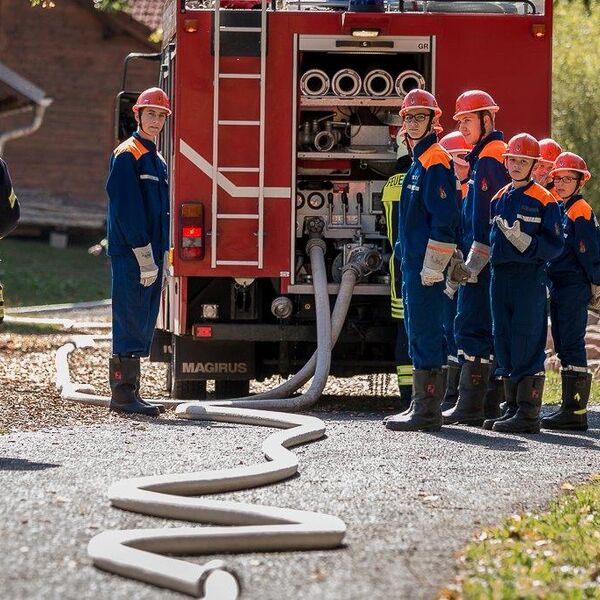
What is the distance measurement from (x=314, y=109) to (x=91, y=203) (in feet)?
77.4

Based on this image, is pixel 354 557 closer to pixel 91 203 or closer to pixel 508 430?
pixel 508 430

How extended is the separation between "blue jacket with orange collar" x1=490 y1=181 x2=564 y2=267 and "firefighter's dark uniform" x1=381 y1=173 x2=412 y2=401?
3.37 feet

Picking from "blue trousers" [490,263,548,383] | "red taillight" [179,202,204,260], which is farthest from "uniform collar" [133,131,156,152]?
"blue trousers" [490,263,548,383]

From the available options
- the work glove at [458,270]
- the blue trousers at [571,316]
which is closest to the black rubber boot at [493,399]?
the blue trousers at [571,316]

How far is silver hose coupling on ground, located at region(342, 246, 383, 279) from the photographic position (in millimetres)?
11586

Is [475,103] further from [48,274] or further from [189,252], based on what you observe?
[48,274]

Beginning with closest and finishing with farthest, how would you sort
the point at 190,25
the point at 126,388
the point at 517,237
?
the point at 517,237 < the point at 126,388 < the point at 190,25

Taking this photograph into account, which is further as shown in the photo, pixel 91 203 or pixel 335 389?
pixel 91 203

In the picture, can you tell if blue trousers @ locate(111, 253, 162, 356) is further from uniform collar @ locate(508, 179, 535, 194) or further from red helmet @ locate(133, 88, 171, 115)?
uniform collar @ locate(508, 179, 535, 194)

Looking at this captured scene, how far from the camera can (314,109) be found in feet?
39.4

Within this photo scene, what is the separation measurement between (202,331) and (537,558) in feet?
19.0

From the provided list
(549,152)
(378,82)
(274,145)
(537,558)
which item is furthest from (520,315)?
(537,558)

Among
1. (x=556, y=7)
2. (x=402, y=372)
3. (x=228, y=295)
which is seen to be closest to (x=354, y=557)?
(x=402, y=372)

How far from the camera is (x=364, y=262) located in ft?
38.1
